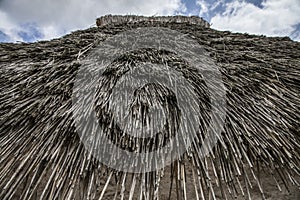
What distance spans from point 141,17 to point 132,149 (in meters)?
2.01

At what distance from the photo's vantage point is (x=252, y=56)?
133 centimetres

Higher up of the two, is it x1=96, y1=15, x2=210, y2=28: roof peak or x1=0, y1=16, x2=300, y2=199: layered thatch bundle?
x1=96, y1=15, x2=210, y2=28: roof peak

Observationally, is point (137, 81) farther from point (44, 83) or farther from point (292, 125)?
point (292, 125)

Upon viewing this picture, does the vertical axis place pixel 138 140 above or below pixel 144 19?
below

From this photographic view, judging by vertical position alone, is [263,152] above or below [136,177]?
above

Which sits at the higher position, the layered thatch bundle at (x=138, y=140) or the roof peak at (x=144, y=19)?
the roof peak at (x=144, y=19)

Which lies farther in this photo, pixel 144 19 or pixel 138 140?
pixel 144 19

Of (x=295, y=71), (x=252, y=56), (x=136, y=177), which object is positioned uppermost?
(x=252, y=56)

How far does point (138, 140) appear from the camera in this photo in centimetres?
82

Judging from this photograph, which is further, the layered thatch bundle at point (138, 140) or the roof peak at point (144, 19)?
the roof peak at point (144, 19)

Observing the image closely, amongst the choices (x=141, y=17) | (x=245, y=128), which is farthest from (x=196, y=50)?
(x=141, y=17)

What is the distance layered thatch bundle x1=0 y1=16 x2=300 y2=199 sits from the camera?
0.79 metres

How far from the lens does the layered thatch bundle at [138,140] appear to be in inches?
31.1

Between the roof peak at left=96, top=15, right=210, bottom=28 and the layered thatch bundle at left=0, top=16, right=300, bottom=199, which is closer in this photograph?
the layered thatch bundle at left=0, top=16, right=300, bottom=199
